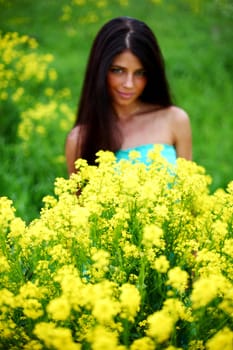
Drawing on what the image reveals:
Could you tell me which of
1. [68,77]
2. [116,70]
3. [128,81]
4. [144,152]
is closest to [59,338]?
[128,81]

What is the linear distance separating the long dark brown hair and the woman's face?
0.09ft

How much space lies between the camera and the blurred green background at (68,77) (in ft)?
13.3

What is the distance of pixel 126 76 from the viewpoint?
2322 mm

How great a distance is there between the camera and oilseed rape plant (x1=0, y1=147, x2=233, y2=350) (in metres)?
0.98

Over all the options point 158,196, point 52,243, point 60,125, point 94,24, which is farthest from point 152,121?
point 94,24

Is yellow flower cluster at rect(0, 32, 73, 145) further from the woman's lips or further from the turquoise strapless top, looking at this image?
the woman's lips

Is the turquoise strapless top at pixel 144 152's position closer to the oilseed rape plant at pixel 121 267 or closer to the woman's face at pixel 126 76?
the woman's face at pixel 126 76

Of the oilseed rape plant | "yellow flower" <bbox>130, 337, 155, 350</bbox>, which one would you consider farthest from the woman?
"yellow flower" <bbox>130, 337, 155, 350</bbox>

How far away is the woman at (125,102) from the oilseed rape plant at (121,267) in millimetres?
994

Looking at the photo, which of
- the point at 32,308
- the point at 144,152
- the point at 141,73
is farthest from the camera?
the point at 144,152

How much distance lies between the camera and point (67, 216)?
1263mm

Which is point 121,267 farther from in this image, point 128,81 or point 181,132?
point 181,132

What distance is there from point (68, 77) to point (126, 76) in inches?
179

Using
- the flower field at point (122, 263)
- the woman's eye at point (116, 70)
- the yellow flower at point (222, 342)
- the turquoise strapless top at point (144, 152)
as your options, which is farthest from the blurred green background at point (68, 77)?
the yellow flower at point (222, 342)
